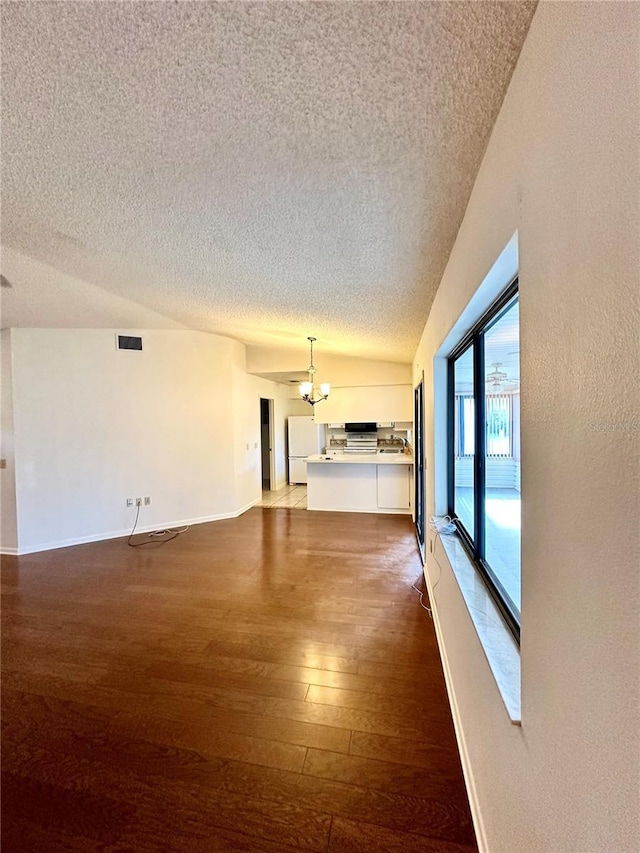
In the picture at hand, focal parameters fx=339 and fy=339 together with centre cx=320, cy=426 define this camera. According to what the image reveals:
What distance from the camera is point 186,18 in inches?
32.4

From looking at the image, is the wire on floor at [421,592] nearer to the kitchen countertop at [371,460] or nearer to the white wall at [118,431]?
the kitchen countertop at [371,460]

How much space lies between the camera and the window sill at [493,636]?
979mm

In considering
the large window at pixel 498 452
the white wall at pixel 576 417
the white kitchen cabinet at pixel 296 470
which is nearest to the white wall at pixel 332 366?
the white kitchen cabinet at pixel 296 470

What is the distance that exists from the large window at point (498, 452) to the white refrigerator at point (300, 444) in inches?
232

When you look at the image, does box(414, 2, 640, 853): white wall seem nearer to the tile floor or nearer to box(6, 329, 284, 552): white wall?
box(6, 329, 284, 552): white wall

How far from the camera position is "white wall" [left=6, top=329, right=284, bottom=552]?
425 cm

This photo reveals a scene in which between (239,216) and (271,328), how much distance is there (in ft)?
8.07

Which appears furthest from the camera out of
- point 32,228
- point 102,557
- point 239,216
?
point 102,557

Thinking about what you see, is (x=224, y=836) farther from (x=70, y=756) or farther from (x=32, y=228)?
(x=32, y=228)

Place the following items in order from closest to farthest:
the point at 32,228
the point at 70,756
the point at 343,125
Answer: the point at 343,125
the point at 70,756
the point at 32,228

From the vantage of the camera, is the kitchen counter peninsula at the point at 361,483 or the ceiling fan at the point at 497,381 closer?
the ceiling fan at the point at 497,381

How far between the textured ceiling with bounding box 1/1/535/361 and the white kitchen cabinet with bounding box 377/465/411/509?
12.2 feet

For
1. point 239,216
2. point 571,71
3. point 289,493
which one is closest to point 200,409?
point 289,493

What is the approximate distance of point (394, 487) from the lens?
5.59 metres
